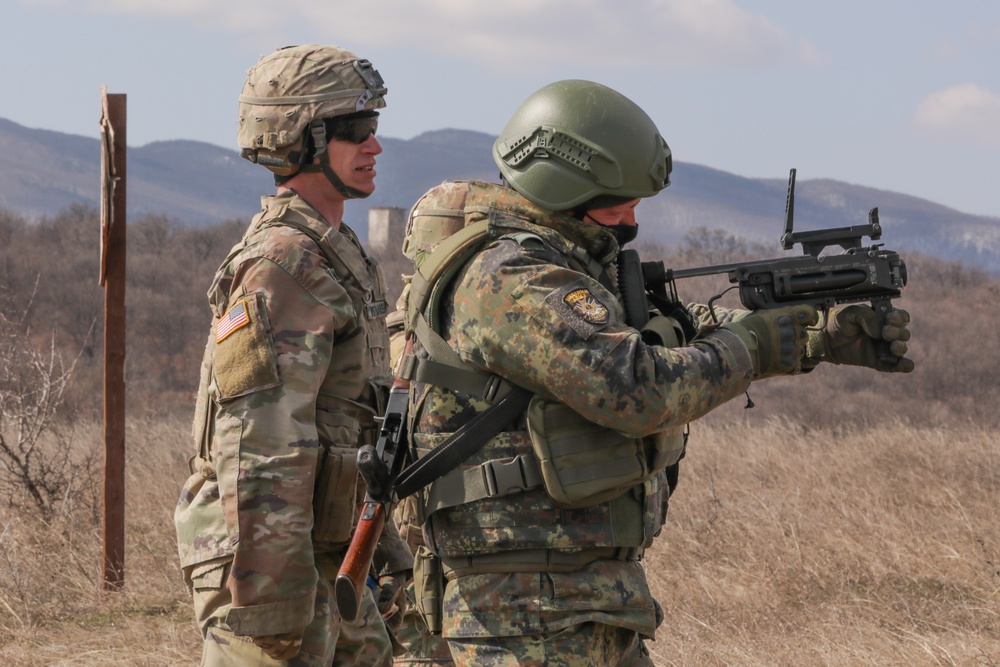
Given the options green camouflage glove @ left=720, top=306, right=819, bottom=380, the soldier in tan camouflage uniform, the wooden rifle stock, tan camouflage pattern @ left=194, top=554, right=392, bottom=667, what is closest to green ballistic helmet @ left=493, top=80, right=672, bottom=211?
the soldier in tan camouflage uniform

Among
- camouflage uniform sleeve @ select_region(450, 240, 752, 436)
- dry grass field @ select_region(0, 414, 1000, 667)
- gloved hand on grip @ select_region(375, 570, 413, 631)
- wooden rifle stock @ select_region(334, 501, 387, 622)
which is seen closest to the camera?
camouflage uniform sleeve @ select_region(450, 240, 752, 436)

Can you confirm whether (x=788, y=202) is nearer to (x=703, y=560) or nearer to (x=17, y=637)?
(x=703, y=560)

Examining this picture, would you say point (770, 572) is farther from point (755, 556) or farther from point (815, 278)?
point (815, 278)

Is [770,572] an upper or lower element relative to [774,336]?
lower

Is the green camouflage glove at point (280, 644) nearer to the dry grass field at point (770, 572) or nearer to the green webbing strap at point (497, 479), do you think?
the green webbing strap at point (497, 479)

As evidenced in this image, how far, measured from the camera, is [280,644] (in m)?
3.13

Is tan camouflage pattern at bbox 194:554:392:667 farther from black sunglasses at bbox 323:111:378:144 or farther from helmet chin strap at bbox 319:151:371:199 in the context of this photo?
black sunglasses at bbox 323:111:378:144

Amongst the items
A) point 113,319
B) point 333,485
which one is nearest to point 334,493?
point 333,485

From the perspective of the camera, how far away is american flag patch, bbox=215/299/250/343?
10.4ft

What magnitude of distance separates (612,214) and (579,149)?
20 cm

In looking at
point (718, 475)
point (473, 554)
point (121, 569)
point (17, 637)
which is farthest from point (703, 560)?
point (473, 554)

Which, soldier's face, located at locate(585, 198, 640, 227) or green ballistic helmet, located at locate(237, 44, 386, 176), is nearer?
soldier's face, located at locate(585, 198, 640, 227)

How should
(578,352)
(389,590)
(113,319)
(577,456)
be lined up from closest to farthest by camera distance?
1. (578,352)
2. (577,456)
3. (389,590)
4. (113,319)

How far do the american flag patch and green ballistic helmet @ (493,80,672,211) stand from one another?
30.4 inches
